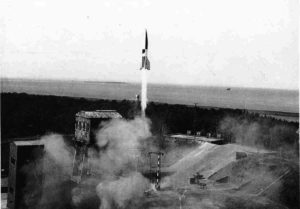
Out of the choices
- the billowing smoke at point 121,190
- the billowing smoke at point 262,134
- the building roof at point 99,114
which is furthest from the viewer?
the billowing smoke at point 262,134

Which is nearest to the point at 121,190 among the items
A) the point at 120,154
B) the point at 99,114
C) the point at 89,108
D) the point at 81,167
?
the point at 120,154

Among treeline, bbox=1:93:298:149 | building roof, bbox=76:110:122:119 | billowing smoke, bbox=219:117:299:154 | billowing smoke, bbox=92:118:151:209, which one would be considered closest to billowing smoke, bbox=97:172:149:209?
billowing smoke, bbox=92:118:151:209

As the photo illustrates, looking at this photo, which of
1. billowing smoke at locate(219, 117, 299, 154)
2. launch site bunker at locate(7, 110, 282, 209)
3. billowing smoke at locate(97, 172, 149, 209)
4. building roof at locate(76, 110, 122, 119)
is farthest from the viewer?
billowing smoke at locate(219, 117, 299, 154)

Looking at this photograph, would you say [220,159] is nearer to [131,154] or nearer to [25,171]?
[131,154]

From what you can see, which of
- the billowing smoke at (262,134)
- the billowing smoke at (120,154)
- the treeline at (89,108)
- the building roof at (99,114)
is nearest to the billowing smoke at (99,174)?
the billowing smoke at (120,154)

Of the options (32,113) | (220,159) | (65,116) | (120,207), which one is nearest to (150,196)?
(120,207)

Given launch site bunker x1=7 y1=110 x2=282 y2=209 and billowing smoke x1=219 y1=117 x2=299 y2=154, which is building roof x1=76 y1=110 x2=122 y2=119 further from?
billowing smoke x1=219 y1=117 x2=299 y2=154

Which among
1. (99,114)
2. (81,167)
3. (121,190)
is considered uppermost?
(99,114)

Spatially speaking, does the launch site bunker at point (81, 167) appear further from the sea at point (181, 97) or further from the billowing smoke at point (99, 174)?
the sea at point (181, 97)

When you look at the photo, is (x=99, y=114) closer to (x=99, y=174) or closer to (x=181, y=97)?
(x=99, y=174)
